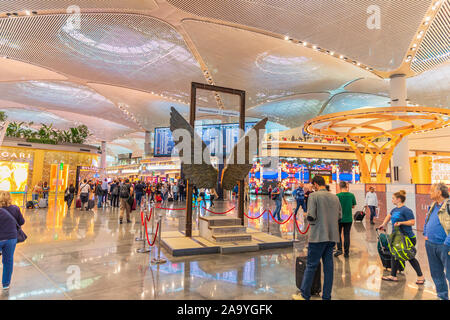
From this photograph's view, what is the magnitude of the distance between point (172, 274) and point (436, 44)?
14.2 meters

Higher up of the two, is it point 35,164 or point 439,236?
point 35,164

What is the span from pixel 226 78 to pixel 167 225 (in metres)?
11.3

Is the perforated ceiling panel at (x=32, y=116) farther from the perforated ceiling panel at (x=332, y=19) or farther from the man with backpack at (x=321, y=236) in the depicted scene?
the man with backpack at (x=321, y=236)

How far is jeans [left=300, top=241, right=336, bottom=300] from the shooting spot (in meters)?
3.06

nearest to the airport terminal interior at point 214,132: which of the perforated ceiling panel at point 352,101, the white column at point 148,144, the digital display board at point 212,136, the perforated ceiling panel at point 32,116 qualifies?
the digital display board at point 212,136

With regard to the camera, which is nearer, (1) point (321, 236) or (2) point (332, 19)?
(1) point (321, 236)

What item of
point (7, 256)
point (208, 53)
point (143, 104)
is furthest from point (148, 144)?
point (7, 256)

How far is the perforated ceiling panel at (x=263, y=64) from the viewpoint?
12.3 meters

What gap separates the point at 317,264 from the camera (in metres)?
3.08

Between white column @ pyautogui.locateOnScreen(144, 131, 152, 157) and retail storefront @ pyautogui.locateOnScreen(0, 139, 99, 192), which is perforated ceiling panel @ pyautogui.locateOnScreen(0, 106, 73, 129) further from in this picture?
retail storefront @ pyautogui.locateOnScreen(0, 139, 99, 192)

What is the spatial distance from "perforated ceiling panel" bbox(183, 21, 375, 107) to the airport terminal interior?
0.34 ft

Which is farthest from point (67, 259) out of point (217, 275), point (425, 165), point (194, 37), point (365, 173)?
point (425, 165)

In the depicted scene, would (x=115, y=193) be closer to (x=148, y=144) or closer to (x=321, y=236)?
(x=321, y=236)
